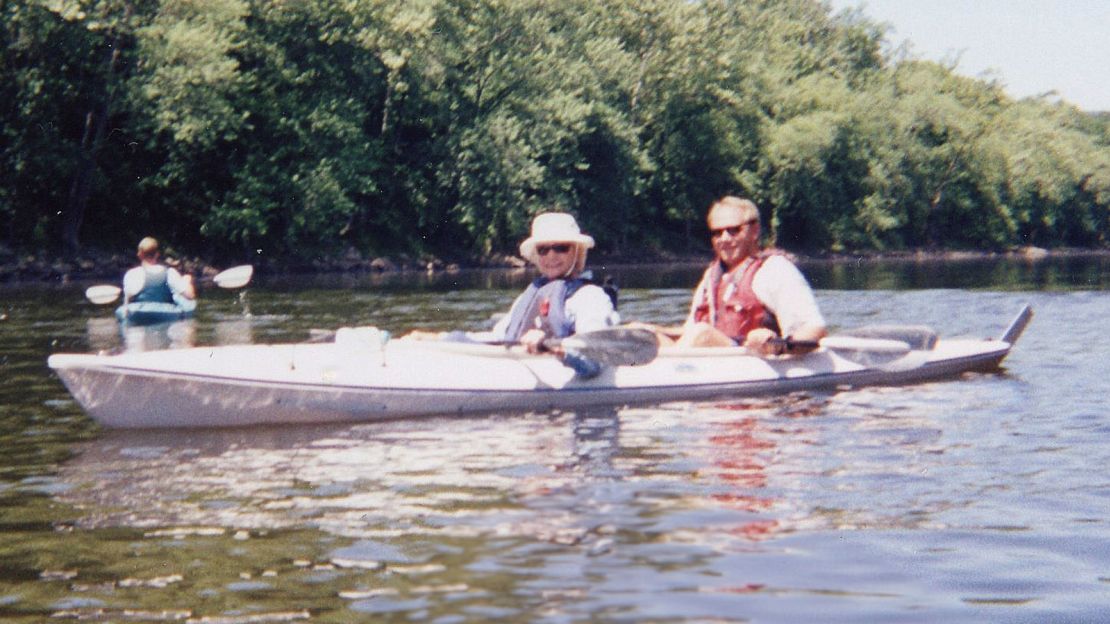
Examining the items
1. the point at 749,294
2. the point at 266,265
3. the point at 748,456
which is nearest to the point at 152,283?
the point at 749,294

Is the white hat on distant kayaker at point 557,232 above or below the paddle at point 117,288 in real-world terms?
above

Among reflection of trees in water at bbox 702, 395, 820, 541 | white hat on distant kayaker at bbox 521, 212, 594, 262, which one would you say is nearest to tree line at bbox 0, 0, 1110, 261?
white hat on distant kayaker at bbox 521, 212, 594, 262

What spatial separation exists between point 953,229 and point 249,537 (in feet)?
217

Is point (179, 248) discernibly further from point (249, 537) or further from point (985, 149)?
point (985, 149)

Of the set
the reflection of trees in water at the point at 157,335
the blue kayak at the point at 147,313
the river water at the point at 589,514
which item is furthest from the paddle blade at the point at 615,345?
the blue kayak at the point at 147,313

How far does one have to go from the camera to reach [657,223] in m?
53.2

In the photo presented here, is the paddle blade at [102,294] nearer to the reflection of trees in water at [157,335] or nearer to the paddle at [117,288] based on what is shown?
the paddle at [117,288]

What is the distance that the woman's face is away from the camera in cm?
924

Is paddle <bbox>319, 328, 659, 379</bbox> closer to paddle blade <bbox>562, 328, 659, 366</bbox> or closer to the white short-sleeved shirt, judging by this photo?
paddle blade <bbox>562, 328, 659, 366</bbox>

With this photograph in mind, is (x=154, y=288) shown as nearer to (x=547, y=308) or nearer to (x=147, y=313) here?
(x=147, y=313)

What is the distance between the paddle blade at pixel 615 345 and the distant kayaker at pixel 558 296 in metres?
0.17

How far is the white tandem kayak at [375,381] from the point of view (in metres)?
8.28

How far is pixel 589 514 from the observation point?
5.96 meters

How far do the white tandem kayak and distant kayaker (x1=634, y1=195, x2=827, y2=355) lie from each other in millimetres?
243
